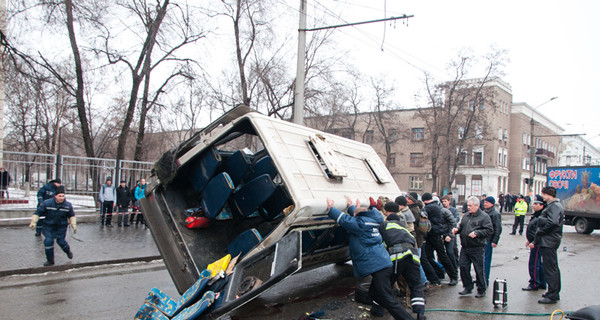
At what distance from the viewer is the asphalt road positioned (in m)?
5.56

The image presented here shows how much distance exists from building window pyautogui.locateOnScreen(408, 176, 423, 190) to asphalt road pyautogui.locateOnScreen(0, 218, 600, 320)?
41027 millimetres

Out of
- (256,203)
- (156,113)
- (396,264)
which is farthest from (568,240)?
(156,113)

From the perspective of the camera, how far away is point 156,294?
464 cm

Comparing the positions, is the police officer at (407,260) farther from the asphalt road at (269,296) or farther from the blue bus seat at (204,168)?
the blue bus seat at (204,168)

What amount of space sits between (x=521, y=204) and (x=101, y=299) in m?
15.3

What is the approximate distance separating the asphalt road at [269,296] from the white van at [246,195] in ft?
2.42

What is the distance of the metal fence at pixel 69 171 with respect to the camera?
12922mm

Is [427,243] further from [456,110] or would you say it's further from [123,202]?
[456,110]

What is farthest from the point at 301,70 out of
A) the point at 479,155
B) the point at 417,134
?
the point at 479,155

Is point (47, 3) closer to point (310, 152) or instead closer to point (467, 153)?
point (310, 152)

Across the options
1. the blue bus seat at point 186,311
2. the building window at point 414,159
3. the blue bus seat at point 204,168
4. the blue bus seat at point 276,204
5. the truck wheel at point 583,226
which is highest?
the building window at point 414,159

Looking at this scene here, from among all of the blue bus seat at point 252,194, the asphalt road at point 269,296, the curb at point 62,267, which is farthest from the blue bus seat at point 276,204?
the curb at point 62,267

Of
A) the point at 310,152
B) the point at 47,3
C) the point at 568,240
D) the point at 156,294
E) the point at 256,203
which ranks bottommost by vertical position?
the point at 568,240

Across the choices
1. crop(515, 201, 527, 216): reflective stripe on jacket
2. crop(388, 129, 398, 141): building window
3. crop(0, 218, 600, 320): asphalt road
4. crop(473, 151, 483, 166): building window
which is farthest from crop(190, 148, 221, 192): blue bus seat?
crop(473, 151, 483, 166): building window
